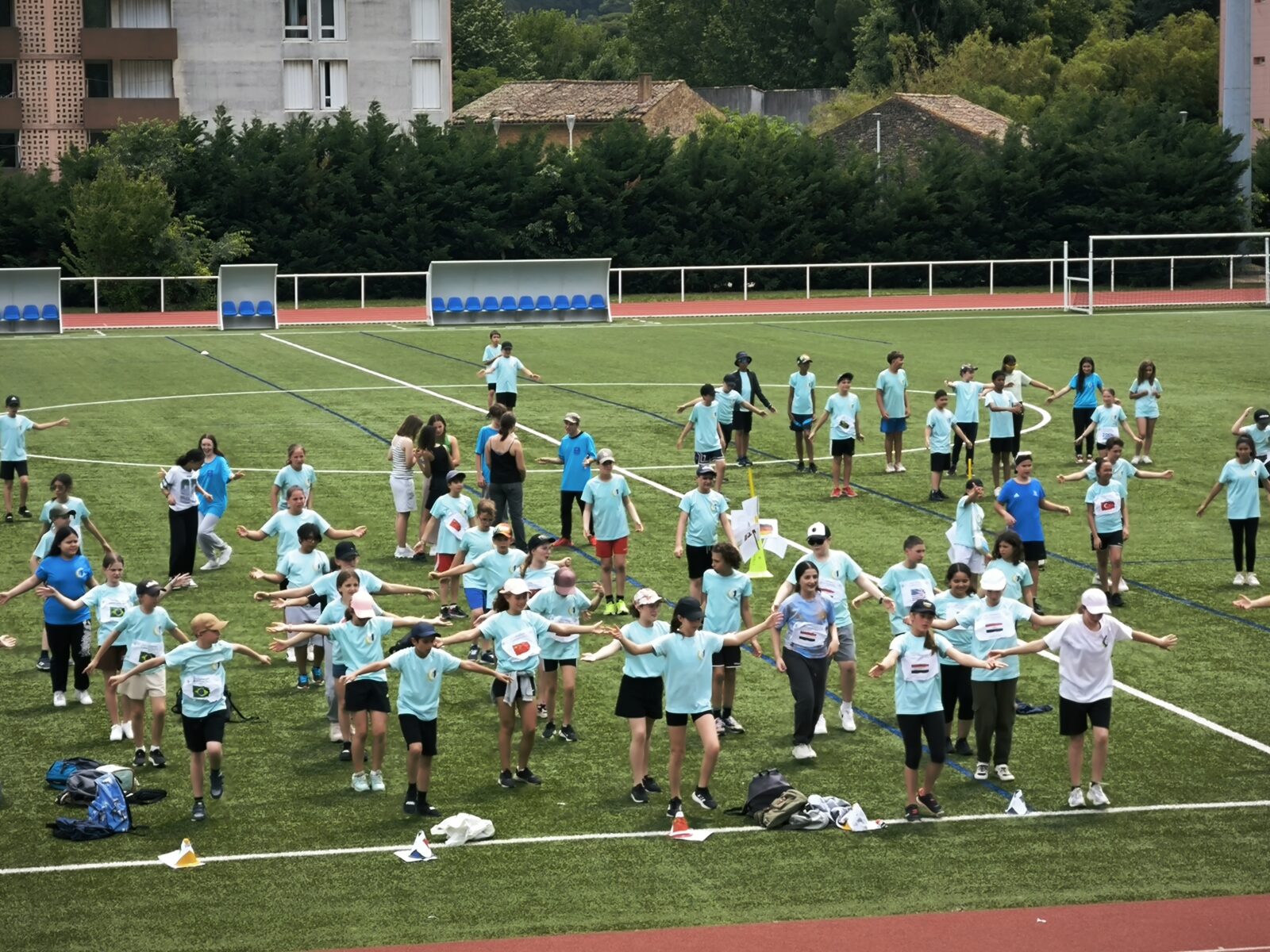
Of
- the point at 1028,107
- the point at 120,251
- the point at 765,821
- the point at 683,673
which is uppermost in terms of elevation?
the point at 1028,107

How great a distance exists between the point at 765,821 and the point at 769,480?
46.9ft

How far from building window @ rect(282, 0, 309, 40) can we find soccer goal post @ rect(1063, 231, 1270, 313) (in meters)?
34.7

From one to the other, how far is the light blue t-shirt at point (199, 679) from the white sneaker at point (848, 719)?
5.39 metres

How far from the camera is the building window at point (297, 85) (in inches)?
3120

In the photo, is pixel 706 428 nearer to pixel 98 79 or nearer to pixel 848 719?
pixel 848 719

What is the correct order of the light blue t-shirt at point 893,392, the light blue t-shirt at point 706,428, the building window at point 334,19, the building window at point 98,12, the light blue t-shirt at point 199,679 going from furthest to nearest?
the building window at point 334,19, the building window at point 98,12, the light blue t-shirt at point 893,392, the light blue t-shirt at point 706,428, the light blue t-shirt at point 199,679

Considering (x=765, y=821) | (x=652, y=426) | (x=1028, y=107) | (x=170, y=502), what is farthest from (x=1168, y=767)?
(x=1028, y=107)

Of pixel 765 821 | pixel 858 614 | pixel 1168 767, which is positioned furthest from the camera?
pixel 858 614

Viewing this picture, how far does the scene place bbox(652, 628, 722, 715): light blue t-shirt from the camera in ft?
45.6

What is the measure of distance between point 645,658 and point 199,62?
6988cm

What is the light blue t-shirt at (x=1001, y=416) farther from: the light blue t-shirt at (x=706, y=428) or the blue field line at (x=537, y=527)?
the blue field line at (x=537, y=527)

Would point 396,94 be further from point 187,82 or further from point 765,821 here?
point 765,821

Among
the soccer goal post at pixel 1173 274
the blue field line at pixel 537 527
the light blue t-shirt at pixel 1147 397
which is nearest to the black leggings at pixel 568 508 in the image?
the blue field line at pixel 537 527

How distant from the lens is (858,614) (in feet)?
66.7
